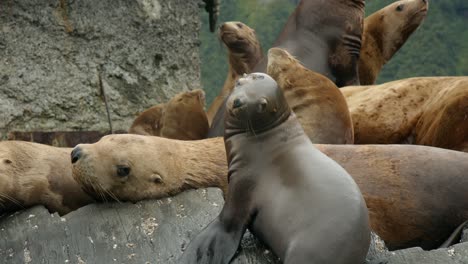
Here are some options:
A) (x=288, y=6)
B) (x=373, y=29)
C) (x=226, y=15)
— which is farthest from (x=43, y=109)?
(x=288, y=6)

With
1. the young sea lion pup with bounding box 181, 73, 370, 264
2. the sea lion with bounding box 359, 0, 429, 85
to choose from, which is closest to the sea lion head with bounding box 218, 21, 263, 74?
the sea lion with bounding box 359, 0, 429, 85

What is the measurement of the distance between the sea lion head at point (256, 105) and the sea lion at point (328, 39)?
3.05 m

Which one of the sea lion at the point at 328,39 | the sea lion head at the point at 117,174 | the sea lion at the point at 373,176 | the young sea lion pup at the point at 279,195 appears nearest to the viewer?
the young sea lion pup at the point at 279,195

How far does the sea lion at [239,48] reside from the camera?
8.02 m

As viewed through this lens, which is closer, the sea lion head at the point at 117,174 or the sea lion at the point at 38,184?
the sea lion head at the point at 117,174

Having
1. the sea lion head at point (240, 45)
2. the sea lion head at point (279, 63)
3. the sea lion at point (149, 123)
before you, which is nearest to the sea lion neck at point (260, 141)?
the sea lion head at point (279, 63)

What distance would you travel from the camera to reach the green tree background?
51.4ft

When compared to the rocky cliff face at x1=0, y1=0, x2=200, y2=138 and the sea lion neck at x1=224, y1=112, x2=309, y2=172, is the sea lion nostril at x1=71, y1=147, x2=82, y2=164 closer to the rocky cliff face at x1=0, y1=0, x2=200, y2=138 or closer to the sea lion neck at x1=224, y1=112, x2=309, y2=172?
the sea lion neck at x1=224, y1=112, x2=309, y2=172

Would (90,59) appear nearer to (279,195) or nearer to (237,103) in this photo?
(237,103)

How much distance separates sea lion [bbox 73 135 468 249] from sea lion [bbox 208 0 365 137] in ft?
8.20

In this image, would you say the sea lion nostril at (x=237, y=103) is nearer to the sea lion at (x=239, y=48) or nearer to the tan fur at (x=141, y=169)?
the tan fur at (x=141, y=169)

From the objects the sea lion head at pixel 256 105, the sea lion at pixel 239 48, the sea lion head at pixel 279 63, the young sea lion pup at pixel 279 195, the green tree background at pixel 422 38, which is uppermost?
the sea lion head at pixel 256 105

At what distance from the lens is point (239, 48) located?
26.7 feet

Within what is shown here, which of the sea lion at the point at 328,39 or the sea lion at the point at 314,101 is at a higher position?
the sea lion at the point at 314,101
